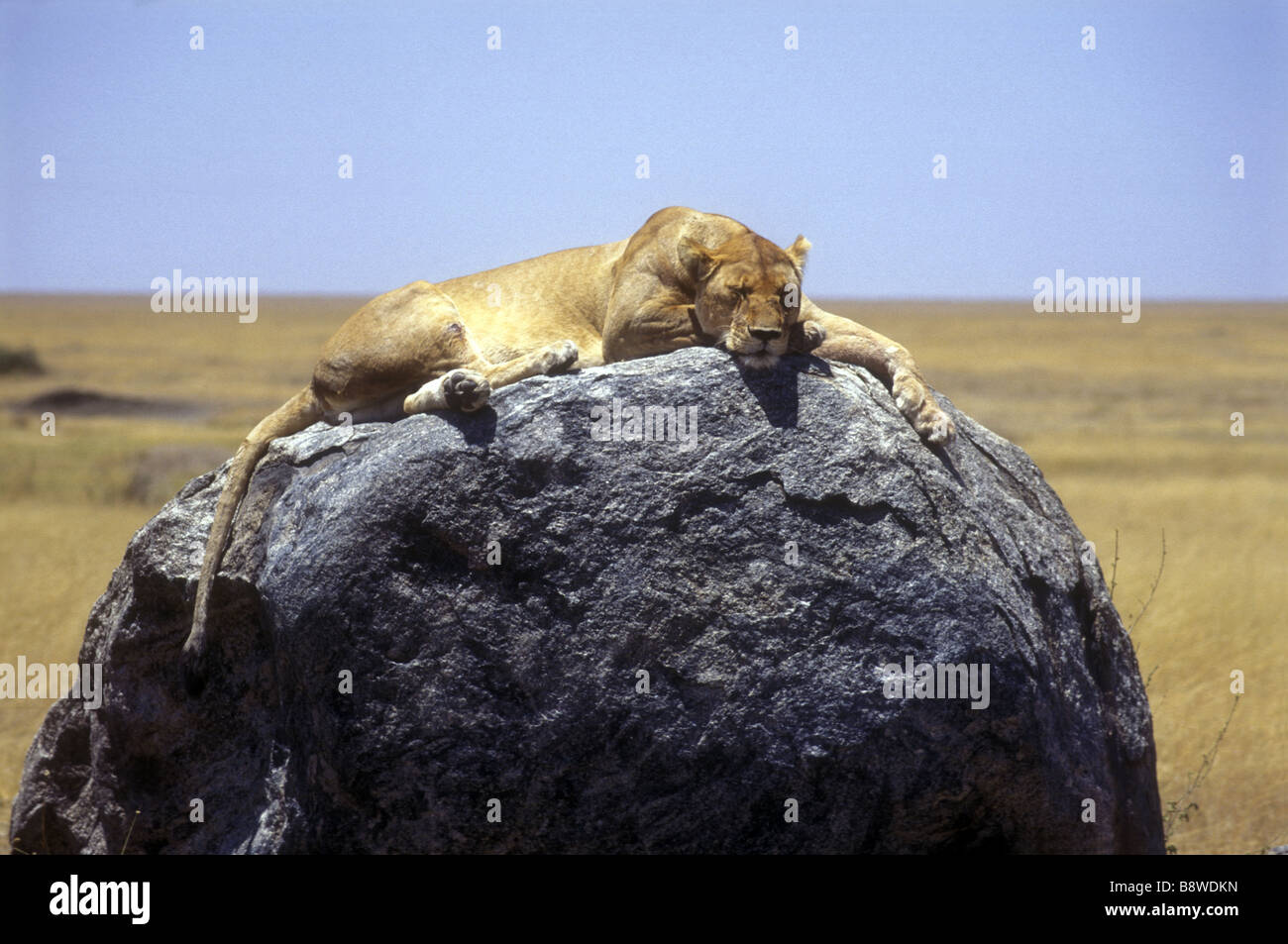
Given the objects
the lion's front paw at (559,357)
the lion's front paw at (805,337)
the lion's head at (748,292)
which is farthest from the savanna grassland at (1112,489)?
the lion's front paw at (559,357)

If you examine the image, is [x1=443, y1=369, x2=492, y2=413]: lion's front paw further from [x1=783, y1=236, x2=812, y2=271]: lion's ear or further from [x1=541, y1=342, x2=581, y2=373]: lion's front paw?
[x1=783, y1=236, x2=812, y2=271]: lion's ear

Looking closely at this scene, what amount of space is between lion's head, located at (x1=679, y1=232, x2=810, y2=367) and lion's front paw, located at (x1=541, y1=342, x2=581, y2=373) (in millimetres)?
734

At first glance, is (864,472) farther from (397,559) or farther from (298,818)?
(298,818)

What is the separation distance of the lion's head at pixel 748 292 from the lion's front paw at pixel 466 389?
4.23 feet

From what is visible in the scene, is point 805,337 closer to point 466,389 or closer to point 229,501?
point 466,389

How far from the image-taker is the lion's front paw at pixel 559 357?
22.4ft

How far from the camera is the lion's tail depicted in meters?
6.64

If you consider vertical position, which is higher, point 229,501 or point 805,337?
point 805,337

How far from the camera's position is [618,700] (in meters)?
5.83

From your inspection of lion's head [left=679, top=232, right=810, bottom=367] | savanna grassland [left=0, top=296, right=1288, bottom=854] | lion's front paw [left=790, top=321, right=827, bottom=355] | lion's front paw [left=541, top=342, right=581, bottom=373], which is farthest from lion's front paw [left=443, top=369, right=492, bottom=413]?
savanna grassland [left=0, top=296, right=1288, bottom=854]

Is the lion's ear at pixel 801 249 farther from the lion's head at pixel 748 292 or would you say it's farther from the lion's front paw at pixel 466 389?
the lion's front paw at pixel 466 389

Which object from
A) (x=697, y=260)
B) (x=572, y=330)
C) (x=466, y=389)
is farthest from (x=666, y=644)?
(x=572, y=330)

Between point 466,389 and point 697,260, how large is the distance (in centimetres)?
160

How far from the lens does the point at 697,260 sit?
22.9 ft
